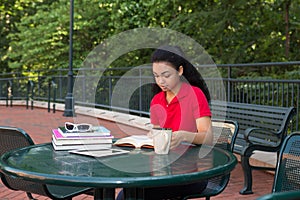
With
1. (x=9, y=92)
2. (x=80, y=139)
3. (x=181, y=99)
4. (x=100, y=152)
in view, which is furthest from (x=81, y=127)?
(x=9, y=92)

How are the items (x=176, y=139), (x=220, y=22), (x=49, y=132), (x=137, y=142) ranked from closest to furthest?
(x=176, y=139) → (x=137, y=142) → (x=49, y=132) → (x=220, y=22)

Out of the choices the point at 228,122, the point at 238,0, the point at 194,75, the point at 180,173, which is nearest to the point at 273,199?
the point at 180,173

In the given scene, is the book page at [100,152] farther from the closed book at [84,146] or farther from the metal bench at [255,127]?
the metal bench at [255,127]

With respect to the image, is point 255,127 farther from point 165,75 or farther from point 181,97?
point 165,75

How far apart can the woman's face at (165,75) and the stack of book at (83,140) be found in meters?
0.52

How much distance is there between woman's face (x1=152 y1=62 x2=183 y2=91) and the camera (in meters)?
3.24

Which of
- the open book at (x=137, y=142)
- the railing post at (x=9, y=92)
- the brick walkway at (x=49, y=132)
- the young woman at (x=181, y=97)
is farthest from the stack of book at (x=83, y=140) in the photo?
the railing post at (x=9, y=92)

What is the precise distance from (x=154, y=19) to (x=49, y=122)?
8.38 m

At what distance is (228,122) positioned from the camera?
4.16m

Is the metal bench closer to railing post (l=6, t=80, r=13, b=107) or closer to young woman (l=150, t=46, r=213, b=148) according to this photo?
young woman (l=150, t=46, r=213, b=148)

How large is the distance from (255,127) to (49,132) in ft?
17.6

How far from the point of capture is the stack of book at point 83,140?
2.92 meters

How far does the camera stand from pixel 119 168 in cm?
248

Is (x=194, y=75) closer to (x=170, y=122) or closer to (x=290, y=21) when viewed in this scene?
(x=170, y=122)
